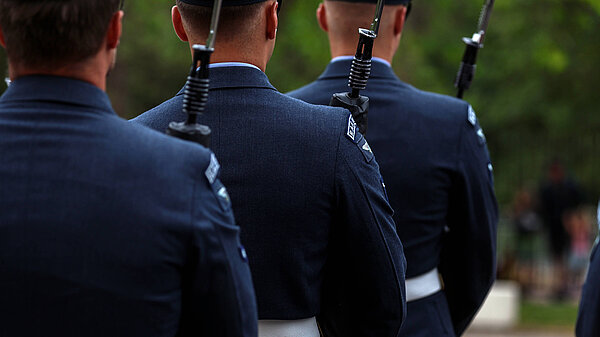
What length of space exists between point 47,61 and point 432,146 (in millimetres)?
1810

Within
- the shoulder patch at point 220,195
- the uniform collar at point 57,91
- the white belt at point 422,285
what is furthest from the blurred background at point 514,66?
the uniform collar at point 57,91

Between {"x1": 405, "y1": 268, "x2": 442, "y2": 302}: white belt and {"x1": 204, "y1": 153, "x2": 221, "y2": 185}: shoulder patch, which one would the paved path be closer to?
{"x1": 405, "y1": 268, "x2": 442, "y2": 302}: white belt

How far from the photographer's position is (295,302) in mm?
2678

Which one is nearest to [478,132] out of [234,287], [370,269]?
[370,269]

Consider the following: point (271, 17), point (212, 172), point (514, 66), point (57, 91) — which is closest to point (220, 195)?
point (212, 172)

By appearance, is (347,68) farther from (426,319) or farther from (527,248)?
(527,248)

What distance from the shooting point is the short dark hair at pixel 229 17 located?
2655 millimetres

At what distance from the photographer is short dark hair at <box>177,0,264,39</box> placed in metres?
2.65

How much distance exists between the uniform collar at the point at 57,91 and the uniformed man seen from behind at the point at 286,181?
23.5 inches

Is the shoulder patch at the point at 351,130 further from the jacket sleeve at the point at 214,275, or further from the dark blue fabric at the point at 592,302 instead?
the dark blue fabric at the point at 592,302

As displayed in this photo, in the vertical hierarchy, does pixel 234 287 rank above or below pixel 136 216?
below

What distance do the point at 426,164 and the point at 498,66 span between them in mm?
14253

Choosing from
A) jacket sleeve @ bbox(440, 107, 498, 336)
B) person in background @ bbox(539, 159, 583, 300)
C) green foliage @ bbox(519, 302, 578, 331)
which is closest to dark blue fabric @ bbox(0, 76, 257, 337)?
jacket sleeve @ bbox(440, 107, 498, 336)

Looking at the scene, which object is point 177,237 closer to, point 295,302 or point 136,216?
point 136,216
